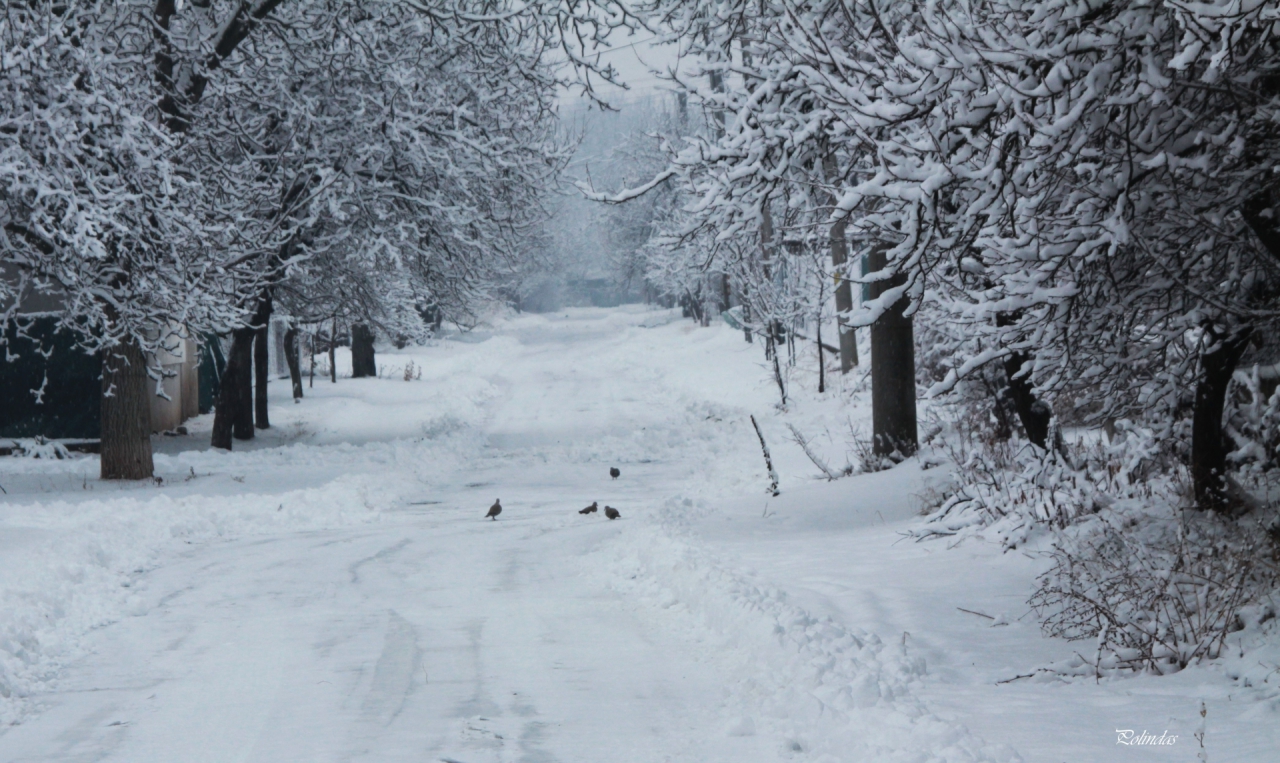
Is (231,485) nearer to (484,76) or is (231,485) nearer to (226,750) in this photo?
(484,76)

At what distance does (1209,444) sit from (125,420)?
13.7 metres

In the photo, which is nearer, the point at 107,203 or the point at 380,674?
the point at 380,674

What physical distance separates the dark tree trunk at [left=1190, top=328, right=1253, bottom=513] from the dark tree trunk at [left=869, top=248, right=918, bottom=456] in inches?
215

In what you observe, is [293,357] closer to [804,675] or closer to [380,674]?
[380,674]

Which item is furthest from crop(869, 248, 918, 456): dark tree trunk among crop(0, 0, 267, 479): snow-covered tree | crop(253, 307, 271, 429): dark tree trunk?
crop(253, 307, 271, 429): dark tree trunk

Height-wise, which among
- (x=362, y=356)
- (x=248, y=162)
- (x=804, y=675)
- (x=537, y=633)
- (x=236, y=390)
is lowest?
(x=537, y=633)

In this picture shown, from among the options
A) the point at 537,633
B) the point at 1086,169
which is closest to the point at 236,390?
the point at 537,633

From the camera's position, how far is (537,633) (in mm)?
6609

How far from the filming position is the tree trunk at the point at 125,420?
14.8 metres

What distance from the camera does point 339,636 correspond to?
655 cm

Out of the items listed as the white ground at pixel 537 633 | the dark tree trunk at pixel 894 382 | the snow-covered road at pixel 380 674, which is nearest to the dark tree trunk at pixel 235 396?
the white ground at pixel 537 633

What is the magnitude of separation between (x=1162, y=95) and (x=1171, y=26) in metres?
0.40

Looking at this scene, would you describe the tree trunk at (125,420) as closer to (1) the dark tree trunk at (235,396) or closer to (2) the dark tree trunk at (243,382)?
(1) the dark tree trunk at (235,396)

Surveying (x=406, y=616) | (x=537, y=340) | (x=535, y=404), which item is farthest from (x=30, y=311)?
(x=537, y=340)
